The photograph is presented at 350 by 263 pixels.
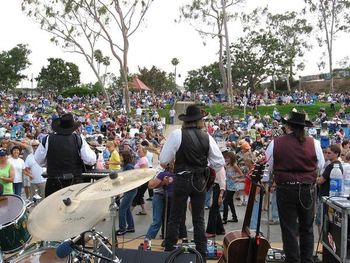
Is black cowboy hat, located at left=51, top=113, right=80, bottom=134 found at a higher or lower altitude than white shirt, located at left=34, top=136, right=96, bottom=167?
higher

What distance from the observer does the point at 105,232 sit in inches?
312

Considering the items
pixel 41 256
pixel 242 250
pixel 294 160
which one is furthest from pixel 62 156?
pixel 294 160

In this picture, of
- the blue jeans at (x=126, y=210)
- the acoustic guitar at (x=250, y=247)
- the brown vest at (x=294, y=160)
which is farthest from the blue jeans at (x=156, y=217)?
the brown vest at (x=294, y=160)

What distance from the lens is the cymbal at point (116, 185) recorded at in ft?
11.1

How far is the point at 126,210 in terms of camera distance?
24.7 ft

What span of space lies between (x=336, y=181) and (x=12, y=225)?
14.0 feet

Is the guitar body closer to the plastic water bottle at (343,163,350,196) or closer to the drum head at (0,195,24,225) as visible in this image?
the drum head at (0,195,24,225)

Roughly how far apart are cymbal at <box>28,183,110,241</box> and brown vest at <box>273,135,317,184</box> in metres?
2.18

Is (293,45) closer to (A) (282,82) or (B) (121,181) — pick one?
(A) (282,82)

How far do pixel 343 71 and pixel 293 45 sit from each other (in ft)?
36.8

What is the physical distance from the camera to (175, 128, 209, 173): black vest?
506 centimetres

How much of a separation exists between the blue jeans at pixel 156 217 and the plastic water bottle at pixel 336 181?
2.44 metres

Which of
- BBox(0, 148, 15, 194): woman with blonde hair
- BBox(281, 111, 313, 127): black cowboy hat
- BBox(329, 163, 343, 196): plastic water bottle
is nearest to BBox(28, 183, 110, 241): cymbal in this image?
BBox(281, 111, 313, 127): black cowboy hat

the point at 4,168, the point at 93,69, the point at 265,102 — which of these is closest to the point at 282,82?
the point at 265,102
